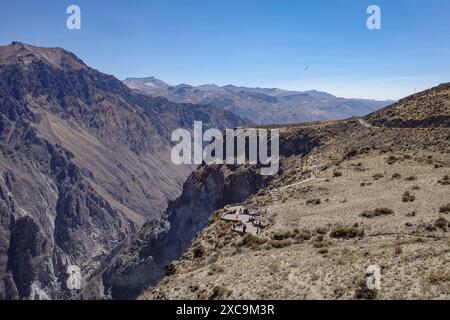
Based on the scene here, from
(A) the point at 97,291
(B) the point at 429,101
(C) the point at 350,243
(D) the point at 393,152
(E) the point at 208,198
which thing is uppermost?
(B) the point at 429,101

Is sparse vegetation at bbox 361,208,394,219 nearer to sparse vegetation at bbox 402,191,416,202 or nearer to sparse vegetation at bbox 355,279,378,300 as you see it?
sparse vegetation at bbox 402,191,416,202

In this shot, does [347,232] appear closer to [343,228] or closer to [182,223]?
[343,228]

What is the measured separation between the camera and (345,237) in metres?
34.7

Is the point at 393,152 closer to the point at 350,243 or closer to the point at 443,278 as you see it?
the point at 350,243

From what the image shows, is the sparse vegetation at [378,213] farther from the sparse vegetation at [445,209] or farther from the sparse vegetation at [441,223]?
the sparse vegetation at [441,223]

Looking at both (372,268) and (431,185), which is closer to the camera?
(372,268)

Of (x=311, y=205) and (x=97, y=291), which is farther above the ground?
(x=311, y=205)

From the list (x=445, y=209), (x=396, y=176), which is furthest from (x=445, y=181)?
(x=445, y=209)

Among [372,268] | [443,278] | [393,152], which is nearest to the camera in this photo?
[443,278]

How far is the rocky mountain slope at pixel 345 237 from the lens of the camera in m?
25.1

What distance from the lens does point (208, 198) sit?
133 meters

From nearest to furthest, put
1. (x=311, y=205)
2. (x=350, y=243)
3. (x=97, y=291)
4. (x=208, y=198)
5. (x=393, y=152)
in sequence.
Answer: (x=350, y=243) → (x=311, y=205) → (x=393, y=152) → (x=208, y=198) → (x=97, y=291)
